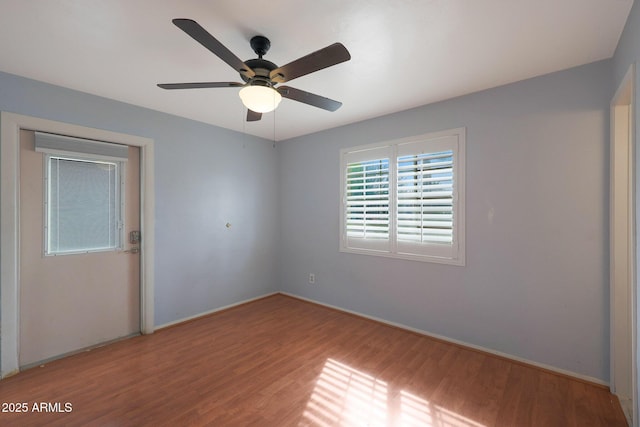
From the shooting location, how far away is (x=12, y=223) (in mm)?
2227

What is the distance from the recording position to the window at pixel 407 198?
273 centimetres

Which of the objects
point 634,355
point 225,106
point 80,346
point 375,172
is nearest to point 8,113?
point 225,106

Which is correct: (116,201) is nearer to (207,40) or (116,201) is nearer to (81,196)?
(81,196)

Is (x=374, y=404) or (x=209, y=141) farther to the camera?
(x=209, y=141)

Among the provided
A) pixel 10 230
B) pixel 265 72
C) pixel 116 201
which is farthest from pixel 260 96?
pixel 10 230

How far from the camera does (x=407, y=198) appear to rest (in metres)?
3.02

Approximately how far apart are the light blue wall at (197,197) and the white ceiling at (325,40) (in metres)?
0.22

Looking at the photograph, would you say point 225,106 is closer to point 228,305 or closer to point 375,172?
point 375,172

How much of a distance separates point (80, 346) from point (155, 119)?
2.44 m

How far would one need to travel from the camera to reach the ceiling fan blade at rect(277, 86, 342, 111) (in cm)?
177

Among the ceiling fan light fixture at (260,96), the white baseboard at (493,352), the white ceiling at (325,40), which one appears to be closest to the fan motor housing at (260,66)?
the ceiling fan light fixture at (260,96)

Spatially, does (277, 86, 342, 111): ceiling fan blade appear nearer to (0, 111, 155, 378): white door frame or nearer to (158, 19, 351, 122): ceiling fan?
(158, 19, 351, 122): ceiling fan

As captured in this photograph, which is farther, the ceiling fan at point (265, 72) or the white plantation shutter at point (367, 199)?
the white plantation shutter at point (367, 199)

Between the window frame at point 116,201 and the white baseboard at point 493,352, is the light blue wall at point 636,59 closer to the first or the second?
the white baseboard at point 493,352
